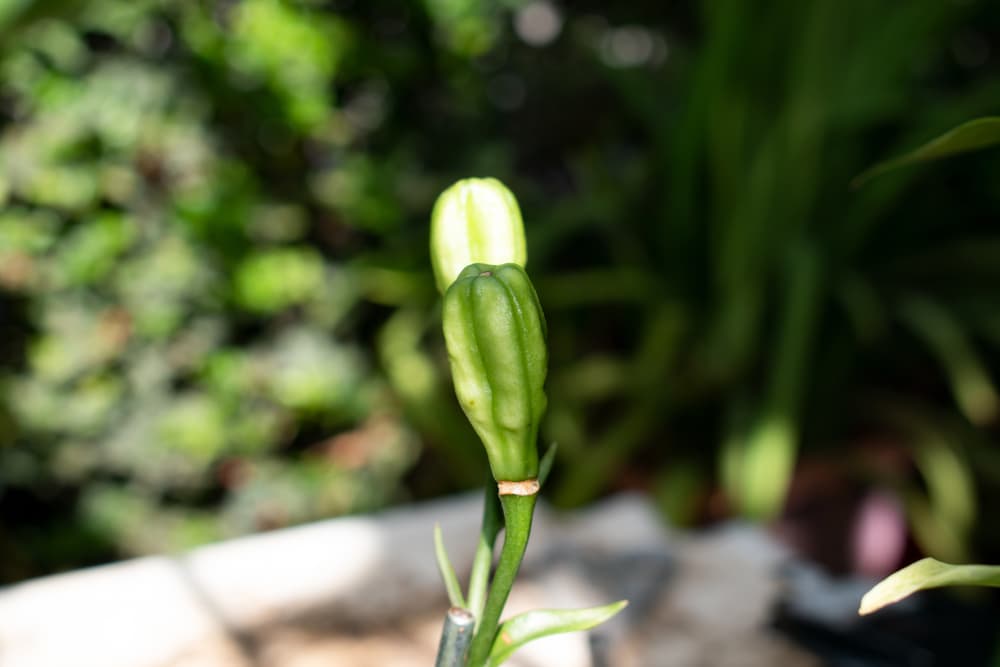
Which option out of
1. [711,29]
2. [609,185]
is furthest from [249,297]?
[711,29]

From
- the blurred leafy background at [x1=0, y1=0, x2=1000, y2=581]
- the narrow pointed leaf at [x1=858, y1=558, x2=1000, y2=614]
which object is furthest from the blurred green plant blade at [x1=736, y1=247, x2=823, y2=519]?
the narrow pointed leaf at [x1=858, y1=558, x2=1000, y2=614]

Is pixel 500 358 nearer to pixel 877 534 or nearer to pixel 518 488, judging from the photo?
pixel 518 488

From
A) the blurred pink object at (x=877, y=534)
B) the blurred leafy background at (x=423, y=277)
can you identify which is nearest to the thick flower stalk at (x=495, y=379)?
the blurred leafy background at (x=423, y=277)

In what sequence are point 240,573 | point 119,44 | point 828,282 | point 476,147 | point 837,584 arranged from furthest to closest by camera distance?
1. point 476,147
2. point 828,282
3. point 119,44
4. point 837,584
5. point 240,573

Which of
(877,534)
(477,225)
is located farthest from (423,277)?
(477,225)

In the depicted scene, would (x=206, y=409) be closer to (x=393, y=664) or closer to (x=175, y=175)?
(x=175, y=175)

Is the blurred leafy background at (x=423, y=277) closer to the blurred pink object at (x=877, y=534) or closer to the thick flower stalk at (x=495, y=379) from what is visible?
the blurred pink object at (x=877, y=534)
